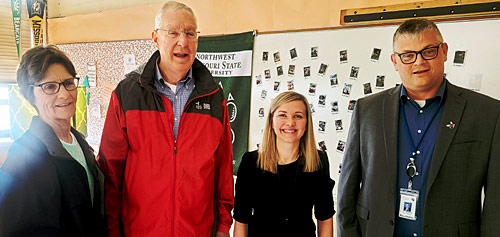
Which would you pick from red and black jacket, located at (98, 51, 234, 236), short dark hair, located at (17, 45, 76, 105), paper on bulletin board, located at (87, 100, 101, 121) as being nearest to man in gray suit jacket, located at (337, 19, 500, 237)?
red and black jacket, located at (98, 51, 234, 236)

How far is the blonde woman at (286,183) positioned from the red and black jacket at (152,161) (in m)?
0.21

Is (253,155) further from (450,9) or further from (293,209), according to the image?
(450,9)

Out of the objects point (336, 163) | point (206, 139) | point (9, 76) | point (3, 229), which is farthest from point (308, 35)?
point (9, 76)

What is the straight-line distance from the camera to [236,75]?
3.25 meters

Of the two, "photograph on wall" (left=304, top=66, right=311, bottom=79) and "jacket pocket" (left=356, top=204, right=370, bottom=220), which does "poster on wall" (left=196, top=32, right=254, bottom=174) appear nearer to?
"photograph on wall" (left=304, top=66, right=311, bottom=79)

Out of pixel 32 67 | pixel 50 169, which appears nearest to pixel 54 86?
pixel 32 67

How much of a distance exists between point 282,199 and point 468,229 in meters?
0.76

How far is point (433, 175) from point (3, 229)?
1.55 metres

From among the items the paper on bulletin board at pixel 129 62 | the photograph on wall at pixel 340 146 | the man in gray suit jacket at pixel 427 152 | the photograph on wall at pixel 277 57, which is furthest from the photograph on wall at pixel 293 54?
the paper on bulletin board at pixel 129 62

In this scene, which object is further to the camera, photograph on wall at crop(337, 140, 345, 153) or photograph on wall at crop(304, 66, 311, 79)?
photograph on wall at crop(304, 66, 311, 79)

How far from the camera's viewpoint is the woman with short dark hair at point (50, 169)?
1.18m

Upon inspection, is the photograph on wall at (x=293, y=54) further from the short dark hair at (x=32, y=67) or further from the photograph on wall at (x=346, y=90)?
the short dark hair at (x=32, y=67)

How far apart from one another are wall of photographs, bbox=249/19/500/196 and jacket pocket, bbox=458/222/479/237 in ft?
3.21

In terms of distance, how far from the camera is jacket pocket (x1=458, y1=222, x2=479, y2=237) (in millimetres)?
1479
